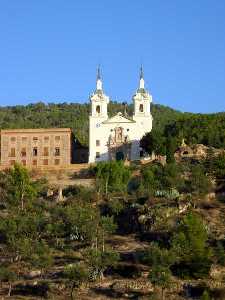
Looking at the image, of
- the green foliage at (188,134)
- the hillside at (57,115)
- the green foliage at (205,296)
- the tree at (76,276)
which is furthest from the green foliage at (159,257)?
the hillside at (57,115)

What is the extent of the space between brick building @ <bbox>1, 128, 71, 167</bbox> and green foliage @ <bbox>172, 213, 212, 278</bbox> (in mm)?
37469

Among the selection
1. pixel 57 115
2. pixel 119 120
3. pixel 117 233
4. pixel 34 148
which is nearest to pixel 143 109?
pixel 119 120

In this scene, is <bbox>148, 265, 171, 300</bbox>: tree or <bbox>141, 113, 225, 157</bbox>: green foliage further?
<bbox>141, 113, 225, 157</bbox>: green foliage

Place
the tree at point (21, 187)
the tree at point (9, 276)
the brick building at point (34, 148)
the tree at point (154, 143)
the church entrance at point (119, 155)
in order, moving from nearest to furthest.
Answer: the tree at point (9, 276) < the tree at point (21, 187) < the tree at point (154, 143) < the church entrance at point (119, 155) < the brick building at point (34, 148)

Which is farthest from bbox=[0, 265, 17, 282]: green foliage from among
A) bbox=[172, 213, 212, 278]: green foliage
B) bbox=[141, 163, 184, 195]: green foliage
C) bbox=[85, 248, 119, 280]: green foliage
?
bbox=[141, 163, 184, 195]: green foliage

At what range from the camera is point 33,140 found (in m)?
110

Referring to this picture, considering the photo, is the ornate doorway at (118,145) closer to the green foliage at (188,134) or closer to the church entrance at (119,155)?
the church entrance at (119,155)

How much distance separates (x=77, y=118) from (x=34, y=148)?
52596 millimetres

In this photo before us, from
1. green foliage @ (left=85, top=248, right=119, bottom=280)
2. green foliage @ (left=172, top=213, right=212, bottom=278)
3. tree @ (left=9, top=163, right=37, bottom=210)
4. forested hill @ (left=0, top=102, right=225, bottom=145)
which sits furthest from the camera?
forested hill @ (left=0, top=102, right=225, bottom=145)

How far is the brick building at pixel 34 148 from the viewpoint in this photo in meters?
110

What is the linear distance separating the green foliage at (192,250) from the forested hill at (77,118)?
36472 mm

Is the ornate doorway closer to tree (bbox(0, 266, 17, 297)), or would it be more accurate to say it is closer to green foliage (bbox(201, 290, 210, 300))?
tree (bbox(0, 266, 17, 297))

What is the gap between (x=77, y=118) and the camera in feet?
532

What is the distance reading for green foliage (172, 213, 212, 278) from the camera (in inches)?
2768
